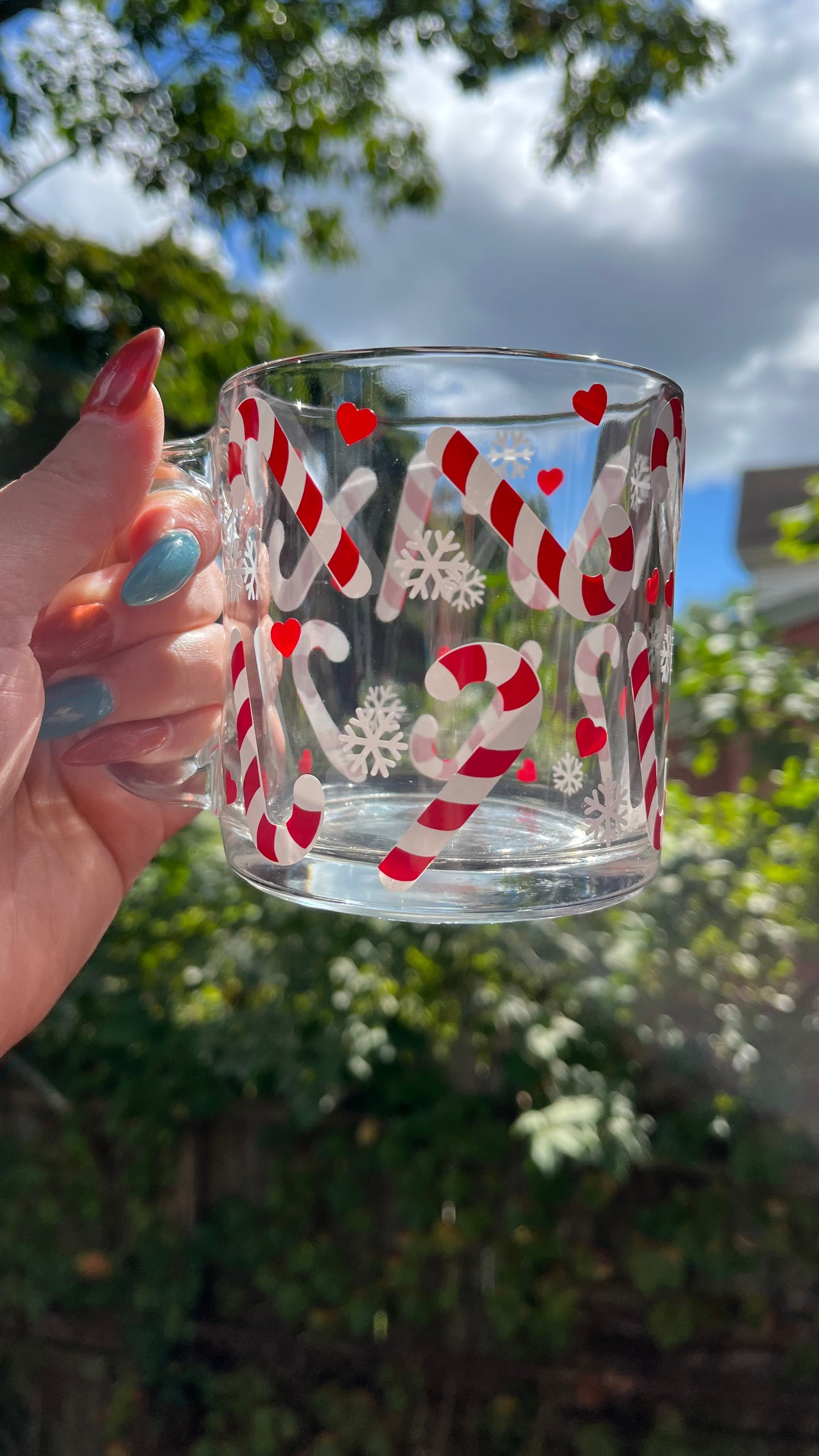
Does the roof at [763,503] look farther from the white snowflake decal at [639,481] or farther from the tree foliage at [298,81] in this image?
the white snowflake decal at [639,481]

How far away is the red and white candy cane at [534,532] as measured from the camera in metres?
0.74

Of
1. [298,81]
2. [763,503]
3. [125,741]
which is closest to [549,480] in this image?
[125,741]

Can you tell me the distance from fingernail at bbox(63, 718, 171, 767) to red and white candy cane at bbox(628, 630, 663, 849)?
0.46 metres

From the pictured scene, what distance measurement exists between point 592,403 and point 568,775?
275mm

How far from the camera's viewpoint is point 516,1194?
8.59 ft

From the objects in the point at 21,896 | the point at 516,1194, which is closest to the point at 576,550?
the point at 21,896

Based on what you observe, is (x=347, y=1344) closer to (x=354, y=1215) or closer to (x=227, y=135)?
(x=354, y=1215)

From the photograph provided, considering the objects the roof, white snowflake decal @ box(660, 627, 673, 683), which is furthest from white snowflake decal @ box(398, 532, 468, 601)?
the roof

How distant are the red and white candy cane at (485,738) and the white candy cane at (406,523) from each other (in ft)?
0.18

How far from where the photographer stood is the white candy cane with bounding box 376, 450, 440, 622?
74 cm

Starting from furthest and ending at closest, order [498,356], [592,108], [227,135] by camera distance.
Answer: [592,108] < [227,135] < [498,356]

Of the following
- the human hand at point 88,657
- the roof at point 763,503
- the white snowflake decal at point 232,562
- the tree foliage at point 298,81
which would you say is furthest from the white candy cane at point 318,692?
the roof at point 763,503

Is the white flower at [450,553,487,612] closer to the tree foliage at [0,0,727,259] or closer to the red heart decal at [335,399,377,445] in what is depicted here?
the red heart decal at [335,399,377,445]

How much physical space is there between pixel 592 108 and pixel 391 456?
5.12m
